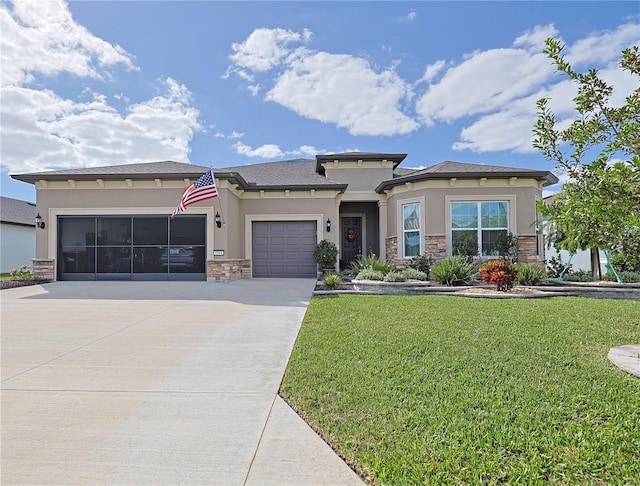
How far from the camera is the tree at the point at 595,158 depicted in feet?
9.93

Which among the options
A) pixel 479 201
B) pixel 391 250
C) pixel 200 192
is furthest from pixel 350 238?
pixel 200 192

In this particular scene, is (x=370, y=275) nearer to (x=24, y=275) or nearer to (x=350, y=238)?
(x=350, y=238)

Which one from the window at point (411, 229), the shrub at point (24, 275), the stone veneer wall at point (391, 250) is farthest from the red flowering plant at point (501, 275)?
the shrub at point (24, 275)

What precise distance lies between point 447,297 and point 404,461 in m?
6.85

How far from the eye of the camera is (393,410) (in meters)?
2.68

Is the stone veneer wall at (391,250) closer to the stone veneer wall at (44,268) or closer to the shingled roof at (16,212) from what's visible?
the stone veneer wall at (44,268)

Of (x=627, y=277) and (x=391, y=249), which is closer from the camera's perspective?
(x=627, y=277)

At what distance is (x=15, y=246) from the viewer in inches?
758

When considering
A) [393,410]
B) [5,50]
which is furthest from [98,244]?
[393,410]

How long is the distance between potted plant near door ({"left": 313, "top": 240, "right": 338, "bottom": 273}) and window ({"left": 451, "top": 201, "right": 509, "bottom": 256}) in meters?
4.51

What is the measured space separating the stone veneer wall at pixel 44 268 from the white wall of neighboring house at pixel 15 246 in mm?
9566

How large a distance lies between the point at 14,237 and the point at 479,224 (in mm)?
25540

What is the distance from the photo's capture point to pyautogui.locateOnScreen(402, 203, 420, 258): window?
1233cm

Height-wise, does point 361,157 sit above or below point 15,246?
above
